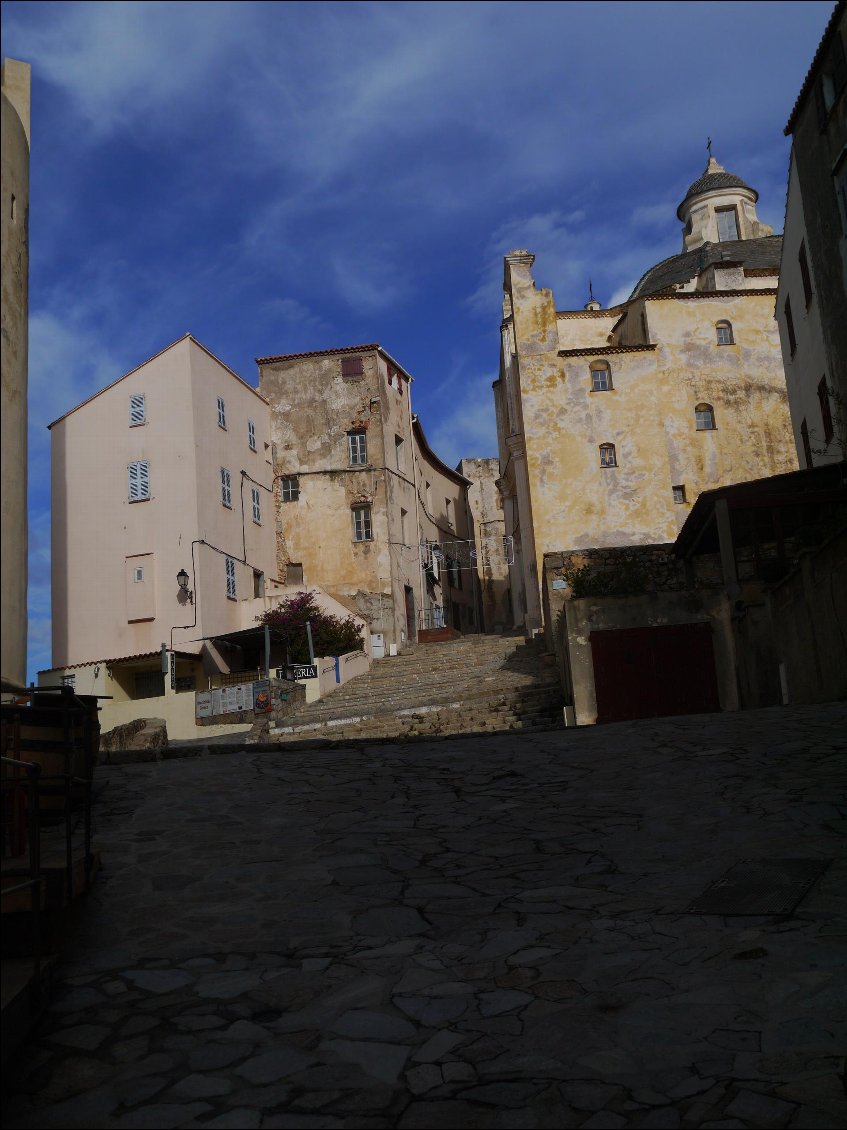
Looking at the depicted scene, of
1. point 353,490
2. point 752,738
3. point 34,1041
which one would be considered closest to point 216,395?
point 353,490

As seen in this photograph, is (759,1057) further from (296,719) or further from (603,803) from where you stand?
(296,719)

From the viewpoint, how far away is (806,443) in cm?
2330

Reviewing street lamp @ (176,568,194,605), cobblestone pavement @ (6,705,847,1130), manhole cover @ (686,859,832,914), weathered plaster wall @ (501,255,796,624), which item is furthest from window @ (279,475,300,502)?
manhole cover @ (686,859,832,914)

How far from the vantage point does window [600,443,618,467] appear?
112 ft

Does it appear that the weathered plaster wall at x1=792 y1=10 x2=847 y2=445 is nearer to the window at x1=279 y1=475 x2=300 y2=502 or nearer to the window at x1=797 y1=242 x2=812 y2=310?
the window at x1=797 y1=242 x2=812 y2=310

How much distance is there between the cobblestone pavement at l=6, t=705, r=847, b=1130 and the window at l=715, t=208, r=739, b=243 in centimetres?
4289

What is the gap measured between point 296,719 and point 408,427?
22.2 metres

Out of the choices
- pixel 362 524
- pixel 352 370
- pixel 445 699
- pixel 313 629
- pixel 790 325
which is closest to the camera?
pixel 445 699

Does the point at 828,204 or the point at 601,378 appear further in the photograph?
the point at 601,378

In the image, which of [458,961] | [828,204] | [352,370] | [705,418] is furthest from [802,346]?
[352,370]

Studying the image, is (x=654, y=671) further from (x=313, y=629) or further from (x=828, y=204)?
(x=313, y=629)

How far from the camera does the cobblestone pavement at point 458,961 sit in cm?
381

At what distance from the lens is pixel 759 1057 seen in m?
3.98

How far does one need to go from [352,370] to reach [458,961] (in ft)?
120
